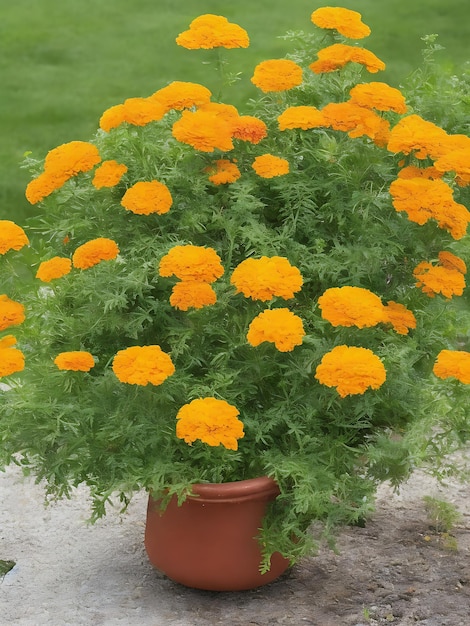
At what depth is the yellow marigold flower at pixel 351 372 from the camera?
2391 millimetres

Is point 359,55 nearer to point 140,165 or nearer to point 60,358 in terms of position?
point 140,165

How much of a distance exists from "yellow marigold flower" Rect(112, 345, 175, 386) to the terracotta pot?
379 millimetres

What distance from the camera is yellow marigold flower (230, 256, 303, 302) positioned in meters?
2.51

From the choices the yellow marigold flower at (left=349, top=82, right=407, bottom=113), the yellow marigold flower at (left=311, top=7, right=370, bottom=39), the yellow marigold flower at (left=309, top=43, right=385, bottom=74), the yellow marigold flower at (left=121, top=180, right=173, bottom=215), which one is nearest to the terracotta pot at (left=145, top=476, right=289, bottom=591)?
the yellow marigold flower at (left=121, top=180, right=173, bottom=215)

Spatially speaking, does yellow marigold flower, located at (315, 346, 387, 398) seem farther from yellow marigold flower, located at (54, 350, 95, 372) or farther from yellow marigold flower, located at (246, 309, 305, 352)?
yellow marigold flower, located at (54, 350, 95, 372)

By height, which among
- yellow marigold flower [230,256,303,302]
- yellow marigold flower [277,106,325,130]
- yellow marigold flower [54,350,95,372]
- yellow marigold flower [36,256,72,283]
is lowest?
yellow marigold flower [54,350,95,372]

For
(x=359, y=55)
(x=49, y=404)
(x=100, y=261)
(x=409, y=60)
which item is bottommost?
(x=409, y=60)

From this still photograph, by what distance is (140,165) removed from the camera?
2.96m

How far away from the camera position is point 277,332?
244 cm

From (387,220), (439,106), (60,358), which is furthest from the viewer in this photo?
(439,106)

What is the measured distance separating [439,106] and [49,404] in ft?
5.45

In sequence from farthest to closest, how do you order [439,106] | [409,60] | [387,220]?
1. [409,60]
2. [439,106]
3. [387,220]

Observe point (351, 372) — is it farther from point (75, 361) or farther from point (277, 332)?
point (75, 361)

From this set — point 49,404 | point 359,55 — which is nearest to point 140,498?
point 49,404
